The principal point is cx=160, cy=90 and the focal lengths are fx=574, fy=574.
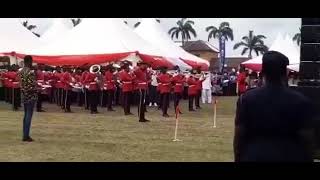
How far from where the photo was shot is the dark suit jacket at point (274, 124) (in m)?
3.56

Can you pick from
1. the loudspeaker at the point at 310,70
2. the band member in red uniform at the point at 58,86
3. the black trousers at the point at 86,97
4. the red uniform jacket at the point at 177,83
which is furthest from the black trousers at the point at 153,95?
the loudspeaker at the point at 310,70

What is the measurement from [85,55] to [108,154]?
47.3 ft

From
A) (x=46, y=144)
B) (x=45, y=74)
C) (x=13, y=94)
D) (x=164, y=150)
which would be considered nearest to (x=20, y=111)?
(x=13, y=94)

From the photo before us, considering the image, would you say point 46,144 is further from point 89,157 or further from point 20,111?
point 20,111

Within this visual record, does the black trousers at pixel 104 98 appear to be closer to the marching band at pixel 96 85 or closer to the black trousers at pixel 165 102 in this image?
the marching band at pixel 96 85

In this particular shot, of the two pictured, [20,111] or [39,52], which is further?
[39,52]

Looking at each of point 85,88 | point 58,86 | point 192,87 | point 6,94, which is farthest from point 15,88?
point 192,87

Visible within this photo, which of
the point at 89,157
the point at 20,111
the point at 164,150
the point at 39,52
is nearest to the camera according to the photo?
the point at 89,157

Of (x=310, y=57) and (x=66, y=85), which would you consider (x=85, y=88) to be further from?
(x=310, y=57)

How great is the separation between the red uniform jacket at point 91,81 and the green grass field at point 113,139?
2354 millimetres

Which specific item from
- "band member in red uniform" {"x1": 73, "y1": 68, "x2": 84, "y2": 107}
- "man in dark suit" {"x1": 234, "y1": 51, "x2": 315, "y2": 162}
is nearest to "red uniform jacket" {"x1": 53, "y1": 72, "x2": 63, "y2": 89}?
"band member in red uniform" {"x1": 73, "y1": 68, "x2": 84, "y2": 107}
